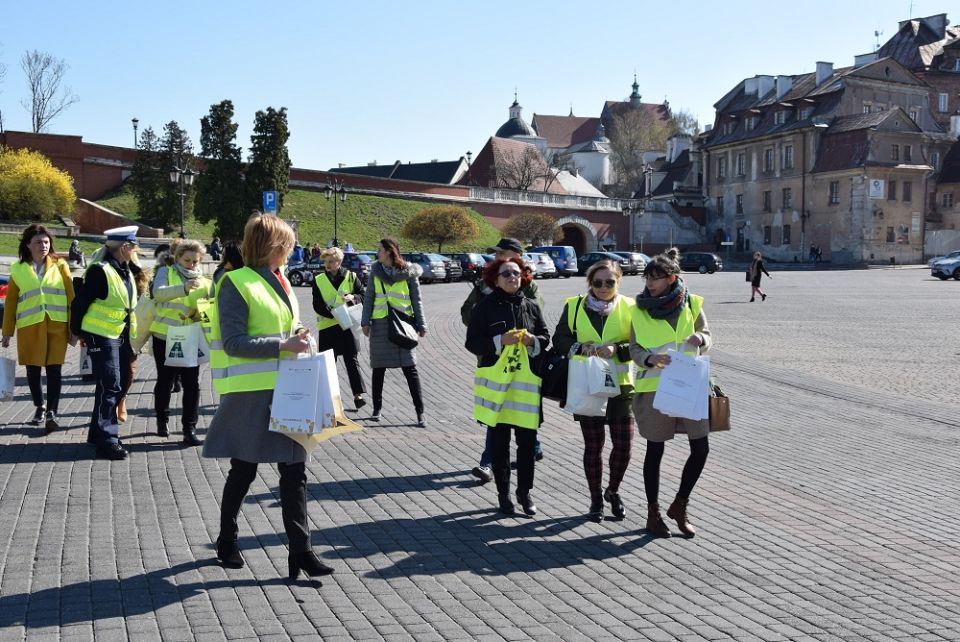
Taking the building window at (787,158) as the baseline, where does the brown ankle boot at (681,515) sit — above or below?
below

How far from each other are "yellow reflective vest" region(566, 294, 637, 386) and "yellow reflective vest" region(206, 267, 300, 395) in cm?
216

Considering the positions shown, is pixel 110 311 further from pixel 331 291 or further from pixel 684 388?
pixel 684 388

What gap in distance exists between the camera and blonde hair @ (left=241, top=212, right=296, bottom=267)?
5250 mm

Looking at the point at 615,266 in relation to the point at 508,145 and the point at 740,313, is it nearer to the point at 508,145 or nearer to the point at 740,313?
the point at 740,313

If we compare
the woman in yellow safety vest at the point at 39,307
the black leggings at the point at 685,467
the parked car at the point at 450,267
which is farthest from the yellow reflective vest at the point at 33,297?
the parked car at the point at 450,267

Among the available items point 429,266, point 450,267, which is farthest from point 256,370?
point 450,267

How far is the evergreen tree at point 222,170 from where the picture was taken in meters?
58.5

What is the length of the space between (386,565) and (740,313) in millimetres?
23077

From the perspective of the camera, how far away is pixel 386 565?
5.74 meters

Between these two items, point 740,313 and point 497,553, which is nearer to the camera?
point 497,553

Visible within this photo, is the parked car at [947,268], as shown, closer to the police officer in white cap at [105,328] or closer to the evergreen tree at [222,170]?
the evergreen tree at [222,170]

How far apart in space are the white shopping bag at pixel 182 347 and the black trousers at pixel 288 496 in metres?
3.87

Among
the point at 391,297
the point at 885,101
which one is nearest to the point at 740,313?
the point at 391,297

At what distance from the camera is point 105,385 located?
8.41 metres
